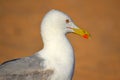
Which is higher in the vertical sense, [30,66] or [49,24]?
[49,24]

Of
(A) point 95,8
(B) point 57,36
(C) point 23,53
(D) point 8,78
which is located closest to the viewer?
(D) point 8,78

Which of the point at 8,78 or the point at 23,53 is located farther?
the point at 23,53

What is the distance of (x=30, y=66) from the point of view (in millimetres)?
5980

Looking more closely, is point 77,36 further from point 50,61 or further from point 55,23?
point 50,61

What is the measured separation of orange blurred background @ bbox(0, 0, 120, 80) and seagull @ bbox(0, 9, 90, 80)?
332cm

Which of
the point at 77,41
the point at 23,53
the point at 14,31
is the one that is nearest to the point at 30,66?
the point at 23,53

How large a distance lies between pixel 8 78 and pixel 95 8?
8152mm

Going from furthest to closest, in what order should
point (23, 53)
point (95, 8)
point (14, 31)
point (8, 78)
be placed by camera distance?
point (95, 8) < point (14, 31) < point (23, 53) < point (8, 78)

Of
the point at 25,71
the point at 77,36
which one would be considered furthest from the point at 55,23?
the point at 77,36

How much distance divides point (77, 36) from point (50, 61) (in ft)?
17.7

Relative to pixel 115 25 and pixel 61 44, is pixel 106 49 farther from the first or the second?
pixel 61 44

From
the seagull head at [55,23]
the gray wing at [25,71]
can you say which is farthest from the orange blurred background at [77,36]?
the gray wing at [25,71]

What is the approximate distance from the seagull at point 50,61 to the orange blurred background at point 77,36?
3320 mm

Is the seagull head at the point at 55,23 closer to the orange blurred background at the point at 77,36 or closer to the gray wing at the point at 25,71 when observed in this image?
the gray wing at the point at 25,71
